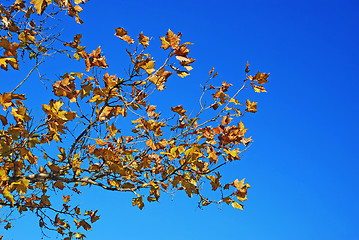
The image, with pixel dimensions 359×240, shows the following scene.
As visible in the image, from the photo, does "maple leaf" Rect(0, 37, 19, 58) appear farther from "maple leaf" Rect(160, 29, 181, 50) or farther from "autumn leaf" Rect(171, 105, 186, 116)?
"autumn leaf" Rect(171, 105, 186, 116)

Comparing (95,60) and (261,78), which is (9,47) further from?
(261,78)

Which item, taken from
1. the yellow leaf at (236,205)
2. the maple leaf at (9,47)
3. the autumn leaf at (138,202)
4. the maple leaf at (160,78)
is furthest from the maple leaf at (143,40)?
the yellow leaf at (236,205)

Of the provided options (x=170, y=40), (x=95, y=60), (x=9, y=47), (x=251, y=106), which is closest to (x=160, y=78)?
(x=170, y=40)

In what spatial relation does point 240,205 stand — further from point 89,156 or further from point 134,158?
point 89,156

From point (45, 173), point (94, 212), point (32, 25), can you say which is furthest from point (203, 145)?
point (32, 25)

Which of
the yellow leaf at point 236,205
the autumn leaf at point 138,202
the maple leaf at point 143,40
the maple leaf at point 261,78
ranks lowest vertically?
the yellow leaf at point 236,205

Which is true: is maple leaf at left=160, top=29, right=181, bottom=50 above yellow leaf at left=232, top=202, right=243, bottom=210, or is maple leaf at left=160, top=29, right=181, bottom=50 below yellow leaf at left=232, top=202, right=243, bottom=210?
above

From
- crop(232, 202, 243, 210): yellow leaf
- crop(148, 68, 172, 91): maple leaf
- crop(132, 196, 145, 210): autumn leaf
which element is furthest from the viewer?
crop(132, 196, 145, 210): autumn leaf

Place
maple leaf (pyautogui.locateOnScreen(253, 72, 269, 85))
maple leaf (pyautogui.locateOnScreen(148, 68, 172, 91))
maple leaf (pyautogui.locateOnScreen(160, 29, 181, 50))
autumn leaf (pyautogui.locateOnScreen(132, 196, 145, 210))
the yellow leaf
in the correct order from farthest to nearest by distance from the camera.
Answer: maple leaf (pyautogui.locateOnScreen(253, 72, 269, 85))
autumn leaf (pyautogui.locateOnScreen(132, 196, 145, 210))
the yellow leaf
maple leaf (pyautogui.locateOnScreen(148, 68, 172, 91))
maple leaf (pyautogui.locateOnScreen(160, 29, 181, 50))

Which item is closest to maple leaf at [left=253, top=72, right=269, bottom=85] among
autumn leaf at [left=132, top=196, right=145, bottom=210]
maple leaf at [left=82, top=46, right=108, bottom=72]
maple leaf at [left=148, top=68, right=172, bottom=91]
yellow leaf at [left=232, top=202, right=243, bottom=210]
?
maple leaf at [left=148, top=68, right=172, bottom=91]

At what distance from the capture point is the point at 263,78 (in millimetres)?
4324

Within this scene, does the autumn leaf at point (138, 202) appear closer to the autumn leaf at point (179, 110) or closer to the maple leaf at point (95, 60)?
the autumn leaf at point (179, 110)

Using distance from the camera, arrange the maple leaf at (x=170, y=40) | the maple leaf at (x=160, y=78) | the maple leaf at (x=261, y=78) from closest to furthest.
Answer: the maple leaf at (x=170, y=40) < the maple leaf at (x=160, y=78) < the maple leaf at (x=261, y=78)

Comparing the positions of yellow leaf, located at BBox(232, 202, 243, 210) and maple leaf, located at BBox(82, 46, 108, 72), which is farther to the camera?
yellow leaf, located at BBox(232, 202, 243, 210)
